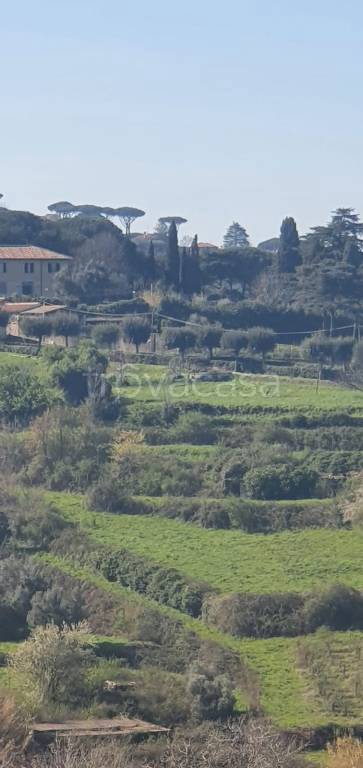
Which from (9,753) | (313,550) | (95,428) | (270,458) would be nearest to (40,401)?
(95,428)

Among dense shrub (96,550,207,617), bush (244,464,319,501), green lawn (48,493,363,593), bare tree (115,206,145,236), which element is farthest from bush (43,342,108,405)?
bare tree (115,206,145,236)

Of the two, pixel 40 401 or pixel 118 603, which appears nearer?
pixel 118 603

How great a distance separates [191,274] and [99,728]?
138 feet

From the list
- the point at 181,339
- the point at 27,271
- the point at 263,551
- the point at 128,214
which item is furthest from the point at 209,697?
the point at 128,214

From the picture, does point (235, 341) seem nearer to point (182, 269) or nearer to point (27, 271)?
point (182, 269)

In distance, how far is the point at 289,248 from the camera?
67.6 meters

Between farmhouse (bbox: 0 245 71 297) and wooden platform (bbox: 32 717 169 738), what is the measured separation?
39260 millimetres

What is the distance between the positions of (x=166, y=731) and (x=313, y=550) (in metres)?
11.1

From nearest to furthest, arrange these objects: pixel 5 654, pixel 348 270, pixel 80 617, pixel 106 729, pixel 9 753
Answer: pixel 9 753, pixel 106 729, pixel 5 654, pixel 80 617, pixel 348 270

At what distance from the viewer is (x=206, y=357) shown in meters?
49.4

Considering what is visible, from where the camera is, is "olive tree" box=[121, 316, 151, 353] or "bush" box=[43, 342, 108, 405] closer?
"bush" box=[43, 342, 108, 405]

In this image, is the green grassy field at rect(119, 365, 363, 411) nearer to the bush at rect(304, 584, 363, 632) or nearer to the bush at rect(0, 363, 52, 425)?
the bush at rect(0, 363, 52, 425)

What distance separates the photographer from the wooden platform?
70.5 feet

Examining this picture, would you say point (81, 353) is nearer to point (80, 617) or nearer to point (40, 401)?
point (40, 401)
